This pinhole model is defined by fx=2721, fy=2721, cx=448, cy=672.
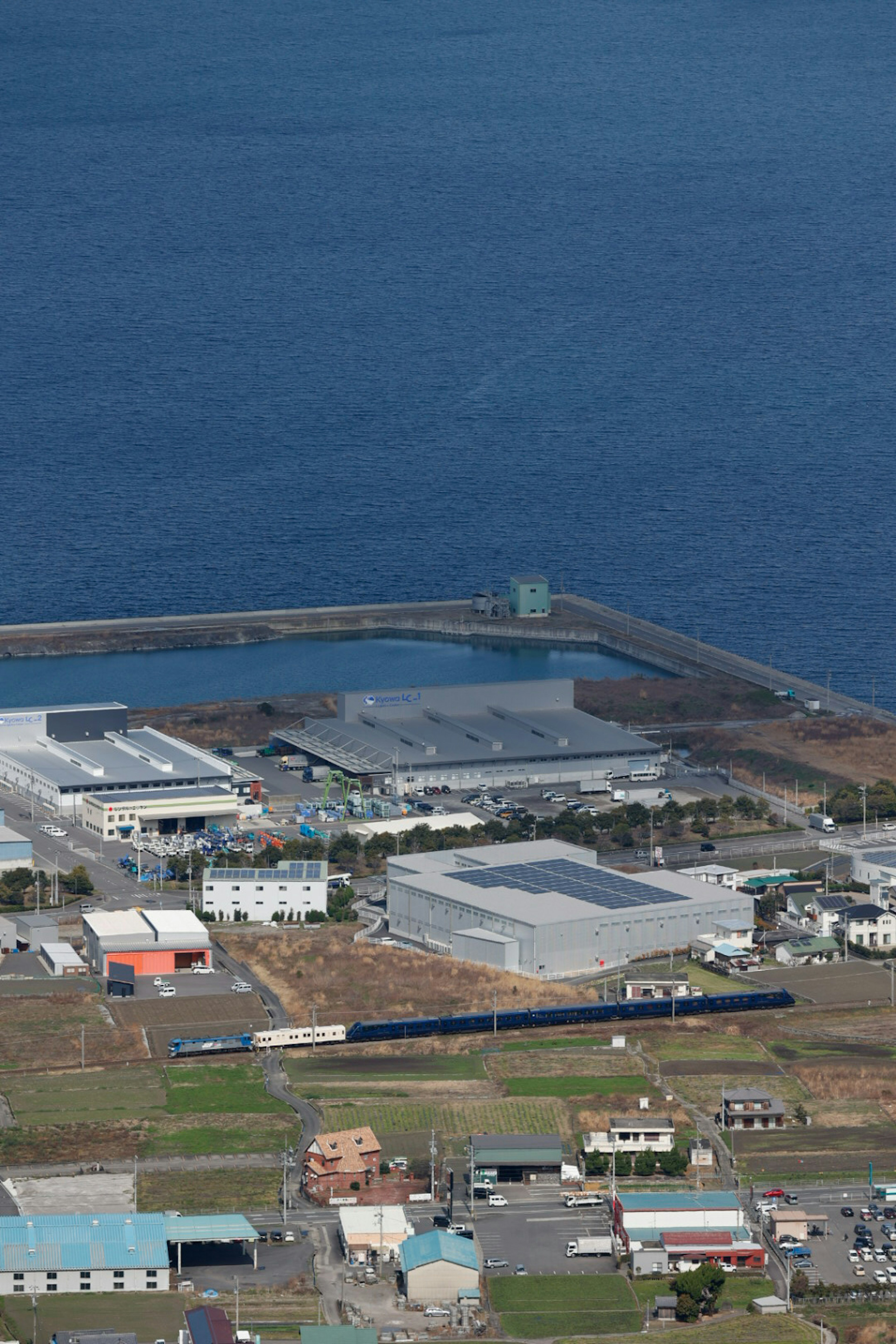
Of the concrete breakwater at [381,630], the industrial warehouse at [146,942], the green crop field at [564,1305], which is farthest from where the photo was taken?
the concrete breakwater at [381,630]

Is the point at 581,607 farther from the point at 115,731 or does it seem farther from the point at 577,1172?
the point at 577,1172

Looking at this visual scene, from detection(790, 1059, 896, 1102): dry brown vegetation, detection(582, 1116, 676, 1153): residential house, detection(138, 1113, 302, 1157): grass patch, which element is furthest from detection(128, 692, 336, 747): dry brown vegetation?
detection(582, 1116, 676, 1153): residential house

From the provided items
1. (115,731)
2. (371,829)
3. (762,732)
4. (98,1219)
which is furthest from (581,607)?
(98,1219)

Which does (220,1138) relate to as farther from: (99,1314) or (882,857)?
(882,857)

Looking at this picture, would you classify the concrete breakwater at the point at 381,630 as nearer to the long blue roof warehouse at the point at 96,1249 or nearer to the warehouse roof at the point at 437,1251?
the warehouse roof at the point at 437,1251

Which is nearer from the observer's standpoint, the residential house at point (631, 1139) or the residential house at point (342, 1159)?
the residential house at point (342, 1159)

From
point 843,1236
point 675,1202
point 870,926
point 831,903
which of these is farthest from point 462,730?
point 843,1236

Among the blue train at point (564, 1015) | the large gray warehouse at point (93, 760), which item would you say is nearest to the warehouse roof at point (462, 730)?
the large gray warehouse at point (93, 760)
